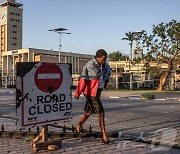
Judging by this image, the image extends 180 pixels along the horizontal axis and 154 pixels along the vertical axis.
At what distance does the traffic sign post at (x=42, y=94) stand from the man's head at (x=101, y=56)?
68 centimetres

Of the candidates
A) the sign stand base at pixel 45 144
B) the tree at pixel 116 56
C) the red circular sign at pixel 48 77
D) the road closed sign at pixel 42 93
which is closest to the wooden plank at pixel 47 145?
the sign stand base at pixel 45 144

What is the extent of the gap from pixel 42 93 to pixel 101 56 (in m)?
1.50

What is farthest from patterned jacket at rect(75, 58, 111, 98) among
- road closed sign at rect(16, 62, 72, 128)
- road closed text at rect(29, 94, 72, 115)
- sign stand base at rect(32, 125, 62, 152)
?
sign stand base at rect(32, 125, 62, 152)

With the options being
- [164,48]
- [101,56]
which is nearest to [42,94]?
[101,56]

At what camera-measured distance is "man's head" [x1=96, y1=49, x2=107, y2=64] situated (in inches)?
255

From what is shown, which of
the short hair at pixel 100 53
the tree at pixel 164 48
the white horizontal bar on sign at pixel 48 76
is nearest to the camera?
the white horizontal bar on sign at pixel 48 76

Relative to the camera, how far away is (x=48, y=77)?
570cm

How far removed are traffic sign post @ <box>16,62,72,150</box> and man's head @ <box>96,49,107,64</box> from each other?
2.24 ft

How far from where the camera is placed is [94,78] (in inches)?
258

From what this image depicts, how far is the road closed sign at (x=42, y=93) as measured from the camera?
207 inches

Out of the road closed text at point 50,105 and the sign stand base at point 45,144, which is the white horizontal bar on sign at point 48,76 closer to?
the road closed text at point 50,105

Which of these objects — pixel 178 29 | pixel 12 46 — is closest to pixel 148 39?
pixel 178 29

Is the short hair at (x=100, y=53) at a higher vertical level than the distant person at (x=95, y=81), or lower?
higher

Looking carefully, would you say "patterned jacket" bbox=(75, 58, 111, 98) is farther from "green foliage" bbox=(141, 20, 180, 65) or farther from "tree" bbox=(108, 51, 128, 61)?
"tree" bbox=(108, 51, 128, 61)
